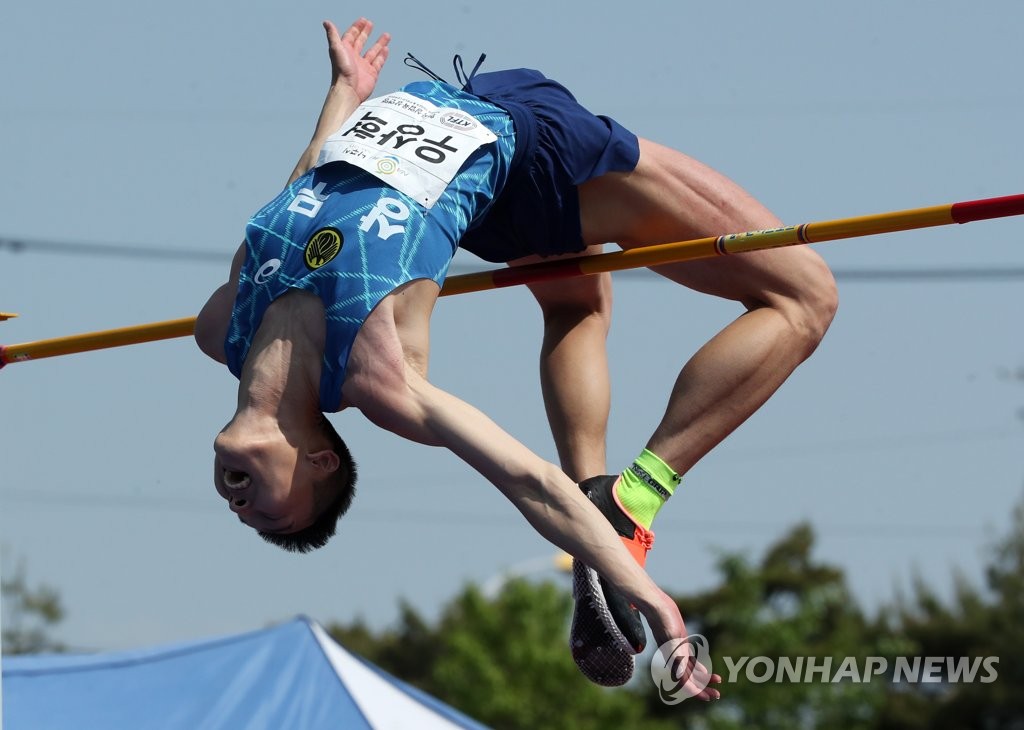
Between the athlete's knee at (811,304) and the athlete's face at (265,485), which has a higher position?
the athlete's knee at (811,304)

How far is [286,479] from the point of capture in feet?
14.5

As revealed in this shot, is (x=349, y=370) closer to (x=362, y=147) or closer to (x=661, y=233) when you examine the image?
(x=362, y=147)

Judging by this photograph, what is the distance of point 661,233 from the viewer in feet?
16.1

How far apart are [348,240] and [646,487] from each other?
1.14m

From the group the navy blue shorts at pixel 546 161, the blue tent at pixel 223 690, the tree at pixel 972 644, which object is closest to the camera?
the navy blue shorts at pixel 546 161

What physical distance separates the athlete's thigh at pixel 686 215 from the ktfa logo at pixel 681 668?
1.25m

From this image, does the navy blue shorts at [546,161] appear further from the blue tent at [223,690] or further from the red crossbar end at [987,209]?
the blue tent at [223,690]

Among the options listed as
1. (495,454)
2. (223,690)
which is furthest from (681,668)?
(223,690)

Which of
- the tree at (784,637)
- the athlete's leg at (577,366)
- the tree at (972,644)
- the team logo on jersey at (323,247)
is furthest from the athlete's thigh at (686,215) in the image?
the tree at (972,644)

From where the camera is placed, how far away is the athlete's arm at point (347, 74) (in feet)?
16.6

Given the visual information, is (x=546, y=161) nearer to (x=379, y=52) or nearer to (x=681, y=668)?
(x=379, y=52)

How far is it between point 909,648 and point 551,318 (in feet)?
81.2

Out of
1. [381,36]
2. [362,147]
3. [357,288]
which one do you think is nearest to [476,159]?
[362,147]

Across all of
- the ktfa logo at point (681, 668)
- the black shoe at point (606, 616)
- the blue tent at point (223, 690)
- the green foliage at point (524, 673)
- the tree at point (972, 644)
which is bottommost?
the tree at point (972, 644)
